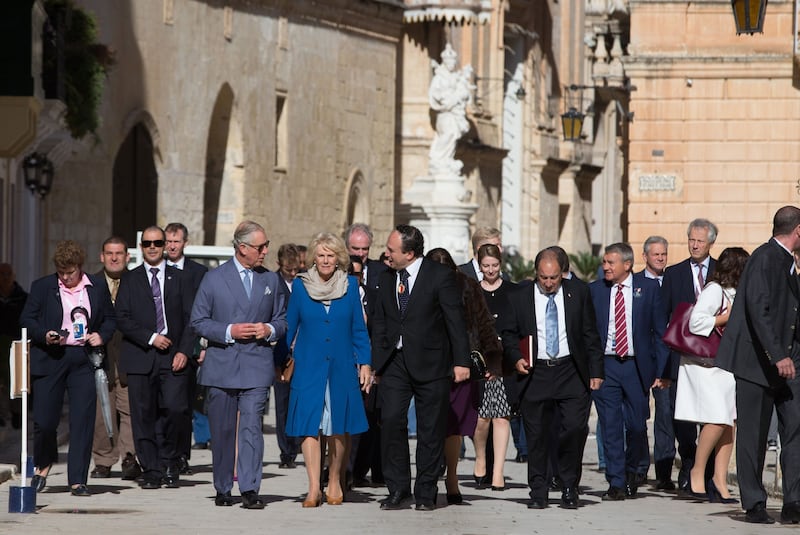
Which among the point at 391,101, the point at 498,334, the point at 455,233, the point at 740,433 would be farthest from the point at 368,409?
the point at 391,101

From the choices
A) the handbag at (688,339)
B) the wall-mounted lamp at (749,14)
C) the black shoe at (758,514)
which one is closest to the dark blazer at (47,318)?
the handbag at (688,339)

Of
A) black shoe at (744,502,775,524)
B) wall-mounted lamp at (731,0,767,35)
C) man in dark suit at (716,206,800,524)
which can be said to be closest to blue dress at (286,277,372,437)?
man in dark suit at (716,206,800,524)

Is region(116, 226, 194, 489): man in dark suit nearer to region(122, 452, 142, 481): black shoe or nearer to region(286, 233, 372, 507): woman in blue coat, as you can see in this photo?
region(122, 452, 142, 481): black shoe

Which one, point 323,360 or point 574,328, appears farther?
point 574,328

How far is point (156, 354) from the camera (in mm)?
14023

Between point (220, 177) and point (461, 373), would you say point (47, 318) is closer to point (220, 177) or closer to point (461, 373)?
point (461, 373)

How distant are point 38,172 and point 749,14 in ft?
33.9

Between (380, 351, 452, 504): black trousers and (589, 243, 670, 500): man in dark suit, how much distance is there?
1706mm

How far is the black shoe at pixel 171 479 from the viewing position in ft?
45.9

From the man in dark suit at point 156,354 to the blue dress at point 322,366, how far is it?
1550mm

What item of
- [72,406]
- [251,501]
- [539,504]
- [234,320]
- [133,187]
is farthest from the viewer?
[133,187]

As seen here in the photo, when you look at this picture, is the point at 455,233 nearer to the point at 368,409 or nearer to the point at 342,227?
the point at 342,227

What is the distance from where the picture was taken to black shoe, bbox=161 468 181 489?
13992mm

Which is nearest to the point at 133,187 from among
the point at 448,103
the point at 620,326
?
the point at 448,103
